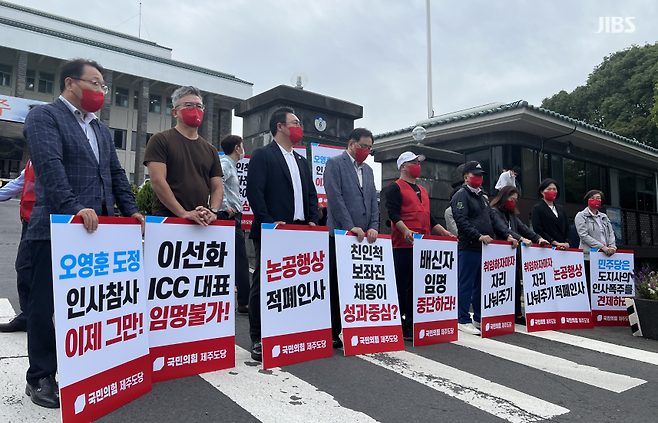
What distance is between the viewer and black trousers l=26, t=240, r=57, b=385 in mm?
2793

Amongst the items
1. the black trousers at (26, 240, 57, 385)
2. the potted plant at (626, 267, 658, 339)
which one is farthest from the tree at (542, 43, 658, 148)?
the black trousers at (26, 240, 57, 385)

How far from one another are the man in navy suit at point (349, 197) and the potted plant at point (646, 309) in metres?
3.69

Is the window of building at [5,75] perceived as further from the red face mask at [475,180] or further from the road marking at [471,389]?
the road marking at [471,389]

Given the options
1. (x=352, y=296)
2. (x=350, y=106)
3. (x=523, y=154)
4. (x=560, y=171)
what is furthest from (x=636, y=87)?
(x=352, y=296)

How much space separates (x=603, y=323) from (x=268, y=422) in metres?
5.62

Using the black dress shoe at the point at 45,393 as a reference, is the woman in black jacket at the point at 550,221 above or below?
above

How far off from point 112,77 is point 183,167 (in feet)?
125

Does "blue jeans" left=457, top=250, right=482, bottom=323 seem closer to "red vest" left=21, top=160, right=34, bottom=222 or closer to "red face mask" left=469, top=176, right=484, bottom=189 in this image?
"red face mask" left=469, top=176, right=484, bottom=189

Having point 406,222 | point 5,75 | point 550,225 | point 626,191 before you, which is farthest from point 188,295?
point 5,75

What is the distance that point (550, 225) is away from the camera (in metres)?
6.59

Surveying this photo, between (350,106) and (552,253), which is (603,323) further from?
(350,106)

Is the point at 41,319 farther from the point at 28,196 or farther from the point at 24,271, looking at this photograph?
the point at 28,196

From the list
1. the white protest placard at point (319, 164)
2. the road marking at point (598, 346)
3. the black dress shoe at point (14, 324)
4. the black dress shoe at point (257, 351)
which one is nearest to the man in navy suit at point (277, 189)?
the black dress shoe at point (257, 351)

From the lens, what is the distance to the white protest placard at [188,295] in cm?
328
